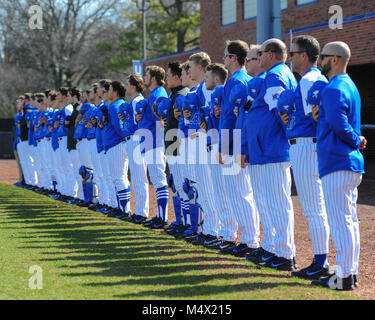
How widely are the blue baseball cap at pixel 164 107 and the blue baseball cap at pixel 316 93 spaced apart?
339 cm

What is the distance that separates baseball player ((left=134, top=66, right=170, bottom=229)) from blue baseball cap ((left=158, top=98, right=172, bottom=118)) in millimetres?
330

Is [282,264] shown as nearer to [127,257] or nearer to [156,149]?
[127,257]

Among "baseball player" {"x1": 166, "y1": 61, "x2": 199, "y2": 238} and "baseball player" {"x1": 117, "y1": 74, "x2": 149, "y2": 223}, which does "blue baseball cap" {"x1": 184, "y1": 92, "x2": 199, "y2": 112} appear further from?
"baseball player" {"x1": 117, "y1": 74, "x2": 149, "y2": 223}

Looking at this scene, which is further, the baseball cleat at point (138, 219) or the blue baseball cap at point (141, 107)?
the baseball cleat at point (138, 219)

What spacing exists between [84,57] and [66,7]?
12.5ft

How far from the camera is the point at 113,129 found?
408 inches

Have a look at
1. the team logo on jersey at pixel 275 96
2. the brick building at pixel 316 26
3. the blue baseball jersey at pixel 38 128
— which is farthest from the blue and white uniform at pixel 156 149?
the blue baseball jersey at pixel 38 128

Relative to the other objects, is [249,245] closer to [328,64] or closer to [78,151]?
[328,64]

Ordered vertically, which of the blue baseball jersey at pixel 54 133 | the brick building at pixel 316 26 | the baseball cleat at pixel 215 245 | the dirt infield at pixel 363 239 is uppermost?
the brick building at pixel 316 26

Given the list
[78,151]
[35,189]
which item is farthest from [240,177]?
[35,189]

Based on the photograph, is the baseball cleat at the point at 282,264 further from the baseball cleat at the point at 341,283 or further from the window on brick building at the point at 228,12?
the window on brick building at the point at 228,12

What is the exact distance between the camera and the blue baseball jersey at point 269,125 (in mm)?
6109

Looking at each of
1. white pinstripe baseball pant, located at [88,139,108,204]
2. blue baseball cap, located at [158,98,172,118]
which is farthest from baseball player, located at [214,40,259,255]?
white pinstripe baseball pant, located at [88,139,108,204]

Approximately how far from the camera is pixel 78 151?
12.3 metres
